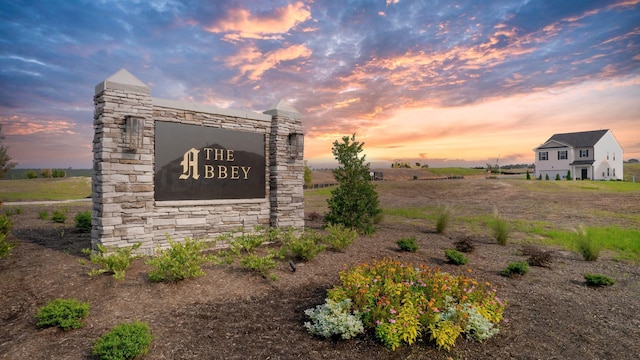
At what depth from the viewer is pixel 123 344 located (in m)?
4.34

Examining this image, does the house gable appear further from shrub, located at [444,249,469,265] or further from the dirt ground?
shrub, located at [444,249,469,265]

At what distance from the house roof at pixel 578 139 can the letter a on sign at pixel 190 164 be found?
167 feet

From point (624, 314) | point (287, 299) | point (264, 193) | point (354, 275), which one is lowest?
point (624, 314)

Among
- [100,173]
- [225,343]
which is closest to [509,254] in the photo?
[225,343]

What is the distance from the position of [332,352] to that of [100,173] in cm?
702

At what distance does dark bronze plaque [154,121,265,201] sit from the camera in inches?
361

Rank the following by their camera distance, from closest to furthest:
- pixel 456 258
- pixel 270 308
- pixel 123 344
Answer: pixel 123 344
pixel 270 308
pixel 456 258

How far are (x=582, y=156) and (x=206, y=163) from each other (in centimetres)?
5140

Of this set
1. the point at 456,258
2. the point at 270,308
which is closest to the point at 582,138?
the point at 456,258

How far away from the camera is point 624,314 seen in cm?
684

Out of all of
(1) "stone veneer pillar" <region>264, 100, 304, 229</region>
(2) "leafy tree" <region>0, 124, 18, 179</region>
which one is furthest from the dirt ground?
(2) "leafy tree" <region>0, 124, 18, 179</region>

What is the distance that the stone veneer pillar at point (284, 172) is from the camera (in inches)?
440

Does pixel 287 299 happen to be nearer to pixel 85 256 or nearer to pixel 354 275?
pixel 354 275

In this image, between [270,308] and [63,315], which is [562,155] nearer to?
[270,308]
